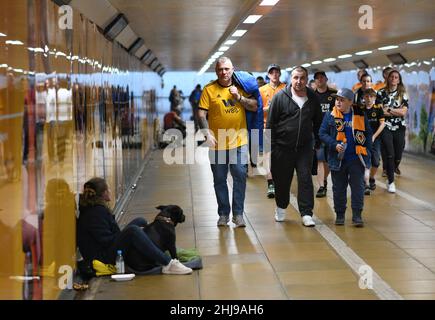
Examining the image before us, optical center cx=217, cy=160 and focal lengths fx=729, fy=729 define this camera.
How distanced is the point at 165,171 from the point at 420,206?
6857mm

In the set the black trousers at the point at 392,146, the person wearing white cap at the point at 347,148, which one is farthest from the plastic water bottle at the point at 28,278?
the black trousers at the point at 392,146

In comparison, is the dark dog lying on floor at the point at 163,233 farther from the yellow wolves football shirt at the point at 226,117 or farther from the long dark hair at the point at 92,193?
the yellow wolves football shirt at the point at 226,117

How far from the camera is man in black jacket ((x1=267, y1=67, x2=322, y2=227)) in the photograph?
8.90 metres

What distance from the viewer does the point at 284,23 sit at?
12195 millimetres

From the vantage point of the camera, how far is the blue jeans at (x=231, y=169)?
8.76m

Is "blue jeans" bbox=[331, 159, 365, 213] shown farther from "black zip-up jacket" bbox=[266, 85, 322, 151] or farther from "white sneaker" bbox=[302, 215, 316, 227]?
"black zip-up jacket" bbox=[266, 85, 322, 151]

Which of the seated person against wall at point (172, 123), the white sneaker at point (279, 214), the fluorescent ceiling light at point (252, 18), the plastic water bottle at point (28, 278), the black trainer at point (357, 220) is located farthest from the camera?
the seated person against wall at point (172, 123)

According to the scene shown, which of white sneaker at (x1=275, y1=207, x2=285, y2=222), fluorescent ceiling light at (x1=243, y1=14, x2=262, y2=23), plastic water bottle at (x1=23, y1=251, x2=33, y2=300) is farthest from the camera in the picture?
fluorescent ceiling light at (x1=243, y1=14, x2=262, y2=23)

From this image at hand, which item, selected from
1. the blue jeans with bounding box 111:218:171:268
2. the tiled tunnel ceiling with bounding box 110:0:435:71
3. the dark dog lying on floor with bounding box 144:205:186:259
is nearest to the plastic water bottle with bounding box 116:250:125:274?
the blue jeans with bounding box 111:218:171:268

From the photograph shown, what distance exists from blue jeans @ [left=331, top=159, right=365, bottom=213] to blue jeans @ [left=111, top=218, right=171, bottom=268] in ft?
9.92

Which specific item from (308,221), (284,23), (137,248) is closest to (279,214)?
(308,221)

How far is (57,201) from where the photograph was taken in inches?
213

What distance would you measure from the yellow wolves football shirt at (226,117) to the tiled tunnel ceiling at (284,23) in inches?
47.2

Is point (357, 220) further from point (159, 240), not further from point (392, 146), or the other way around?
point (392, 146)
